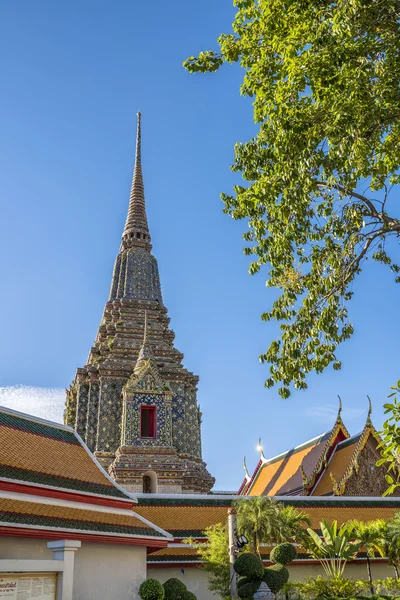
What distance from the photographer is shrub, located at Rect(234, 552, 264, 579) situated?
1056 cm

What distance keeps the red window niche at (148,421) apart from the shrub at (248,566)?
10350mm

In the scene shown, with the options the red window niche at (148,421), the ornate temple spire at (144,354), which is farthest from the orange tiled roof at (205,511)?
the ornate temple spire at (144,354)

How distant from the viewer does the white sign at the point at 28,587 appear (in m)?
7.36

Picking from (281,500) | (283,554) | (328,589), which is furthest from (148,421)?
(328,589)

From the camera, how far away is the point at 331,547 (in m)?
12.9

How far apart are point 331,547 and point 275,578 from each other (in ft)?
8.25

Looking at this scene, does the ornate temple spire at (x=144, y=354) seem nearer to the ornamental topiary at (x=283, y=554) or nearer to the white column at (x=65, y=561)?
the ornamental topiary at (x=283, y=554)

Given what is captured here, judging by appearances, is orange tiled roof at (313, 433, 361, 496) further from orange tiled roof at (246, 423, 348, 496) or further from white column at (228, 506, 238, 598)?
white column at (228, 506, 238, 598)

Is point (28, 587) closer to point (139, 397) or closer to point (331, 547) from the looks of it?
point (331, 547)

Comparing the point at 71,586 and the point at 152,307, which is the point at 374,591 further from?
the point at 152,307

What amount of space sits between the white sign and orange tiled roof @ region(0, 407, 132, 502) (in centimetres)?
164

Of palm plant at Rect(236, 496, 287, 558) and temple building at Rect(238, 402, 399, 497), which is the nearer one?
palm plant at Rect(236, 496, 287, 558)

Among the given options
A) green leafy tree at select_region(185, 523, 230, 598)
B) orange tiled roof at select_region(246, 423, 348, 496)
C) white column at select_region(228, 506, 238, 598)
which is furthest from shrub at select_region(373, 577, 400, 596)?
orange tiled roof at select_region(246, 423, 348, 496)

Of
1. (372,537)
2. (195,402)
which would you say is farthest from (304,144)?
(195,402)
